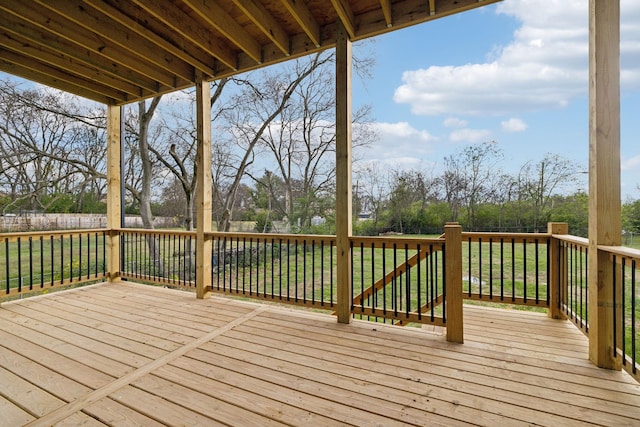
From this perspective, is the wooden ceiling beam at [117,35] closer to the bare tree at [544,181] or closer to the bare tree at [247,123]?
the bare tree at [247,123]

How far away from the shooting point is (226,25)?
281cm

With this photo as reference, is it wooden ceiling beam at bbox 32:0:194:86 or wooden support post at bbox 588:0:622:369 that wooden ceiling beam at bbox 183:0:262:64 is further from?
wooden support post at bbox 588:0:622:369

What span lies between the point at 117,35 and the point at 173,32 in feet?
1.71

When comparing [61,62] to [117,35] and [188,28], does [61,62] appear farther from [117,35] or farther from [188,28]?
[188,28]

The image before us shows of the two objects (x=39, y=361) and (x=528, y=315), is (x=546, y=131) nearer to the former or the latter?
(x=528, y=315)

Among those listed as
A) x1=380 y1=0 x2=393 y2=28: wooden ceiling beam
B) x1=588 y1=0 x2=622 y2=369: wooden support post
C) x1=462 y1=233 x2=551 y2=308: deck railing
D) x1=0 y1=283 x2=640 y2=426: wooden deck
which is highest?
x1=380 y1=0 x2=393 y2=28: wooden ceiling beam

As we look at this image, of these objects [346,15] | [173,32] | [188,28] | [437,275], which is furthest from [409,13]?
[437,275]

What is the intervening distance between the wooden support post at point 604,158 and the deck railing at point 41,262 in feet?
18.3

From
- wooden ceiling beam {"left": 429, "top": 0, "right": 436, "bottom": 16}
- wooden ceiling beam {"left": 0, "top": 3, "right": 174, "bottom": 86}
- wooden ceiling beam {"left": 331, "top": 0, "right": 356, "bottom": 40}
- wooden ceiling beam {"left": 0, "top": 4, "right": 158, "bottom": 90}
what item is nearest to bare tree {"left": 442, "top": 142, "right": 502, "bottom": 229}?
wooden ceiling beam {"left": 429, "top": 0, "right": 436, "bottom": 16}

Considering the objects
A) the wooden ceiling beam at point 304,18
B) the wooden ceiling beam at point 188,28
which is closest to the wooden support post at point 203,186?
the wooden ceiling beam at point 188,28

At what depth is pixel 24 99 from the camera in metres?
5.70

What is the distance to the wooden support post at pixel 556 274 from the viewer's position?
2891mm

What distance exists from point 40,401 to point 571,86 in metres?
6.86

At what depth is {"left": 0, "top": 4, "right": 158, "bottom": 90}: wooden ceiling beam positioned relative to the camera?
108 inches
